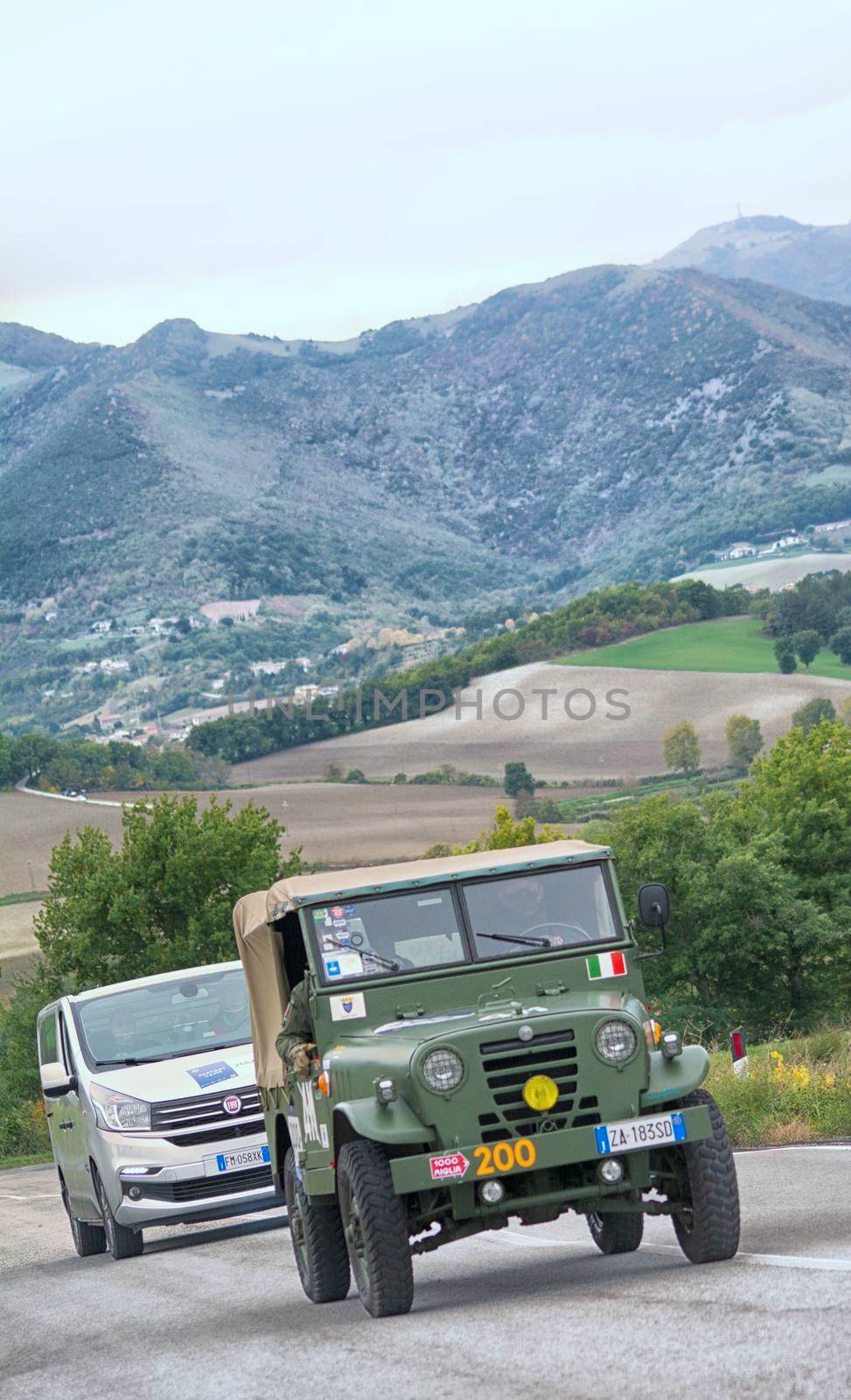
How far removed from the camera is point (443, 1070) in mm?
7805

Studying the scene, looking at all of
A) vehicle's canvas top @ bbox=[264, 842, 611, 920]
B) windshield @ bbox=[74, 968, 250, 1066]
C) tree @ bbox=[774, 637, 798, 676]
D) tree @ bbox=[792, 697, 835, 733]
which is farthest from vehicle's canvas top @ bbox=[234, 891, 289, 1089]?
tree @ bbox=[774, 637, 798, 676]

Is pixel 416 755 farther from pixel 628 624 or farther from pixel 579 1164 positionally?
pixel 579 1164

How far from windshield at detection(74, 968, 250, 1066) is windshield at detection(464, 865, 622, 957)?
19.3ft

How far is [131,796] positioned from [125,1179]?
417ft

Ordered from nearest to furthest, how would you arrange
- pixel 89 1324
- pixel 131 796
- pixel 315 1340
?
Result: 1. pixel 315 1340
2. pixel 89 1324
3. pixel 131 796

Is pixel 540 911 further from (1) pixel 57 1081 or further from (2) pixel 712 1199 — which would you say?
(1) pixel 57 1081

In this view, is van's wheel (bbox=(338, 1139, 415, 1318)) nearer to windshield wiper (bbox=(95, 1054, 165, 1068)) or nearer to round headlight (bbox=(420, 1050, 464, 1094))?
round headlight (bbox=(420, 1050, 464, 1094))

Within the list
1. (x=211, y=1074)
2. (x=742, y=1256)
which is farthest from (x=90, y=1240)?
(x=742, y=1256)

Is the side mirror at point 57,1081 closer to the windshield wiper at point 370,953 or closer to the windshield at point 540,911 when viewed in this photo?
the windshield wiper at point 370,953

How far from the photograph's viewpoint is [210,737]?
178 metres

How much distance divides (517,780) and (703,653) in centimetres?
3468

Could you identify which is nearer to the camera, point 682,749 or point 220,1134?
point 220,1134

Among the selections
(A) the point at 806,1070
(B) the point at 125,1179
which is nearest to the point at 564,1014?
(B) the point at 125,1179

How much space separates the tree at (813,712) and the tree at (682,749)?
8.30 meters
